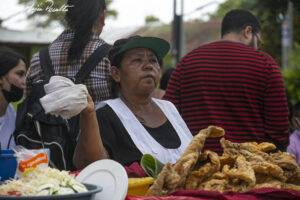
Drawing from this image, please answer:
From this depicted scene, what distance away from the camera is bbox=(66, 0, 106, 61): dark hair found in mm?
2223

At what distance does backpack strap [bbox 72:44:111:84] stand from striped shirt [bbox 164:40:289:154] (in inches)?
35.7

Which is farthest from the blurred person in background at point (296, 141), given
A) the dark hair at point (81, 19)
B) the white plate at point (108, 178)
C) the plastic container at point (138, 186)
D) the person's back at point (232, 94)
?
the white plate at point (108, 178)

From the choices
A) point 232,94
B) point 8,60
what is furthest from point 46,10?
point 8,60

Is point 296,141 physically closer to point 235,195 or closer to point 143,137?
point 143,137

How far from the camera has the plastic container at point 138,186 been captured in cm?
161

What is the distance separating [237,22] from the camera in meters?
3.58

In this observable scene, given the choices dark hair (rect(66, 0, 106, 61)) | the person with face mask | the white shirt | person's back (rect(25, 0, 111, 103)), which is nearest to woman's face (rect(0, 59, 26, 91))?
the person with face mask

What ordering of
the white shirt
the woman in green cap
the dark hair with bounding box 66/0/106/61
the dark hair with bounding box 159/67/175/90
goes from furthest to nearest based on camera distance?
the dark hair with bounding box 159/67/175/90, the white shirt, the dark hair with bounding box 66/0/106/61, the woman in green cap

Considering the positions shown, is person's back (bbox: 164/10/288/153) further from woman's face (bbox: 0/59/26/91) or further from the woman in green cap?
woman's face (bbox: 0/59/26/91)

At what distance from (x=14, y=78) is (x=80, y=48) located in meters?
1.30

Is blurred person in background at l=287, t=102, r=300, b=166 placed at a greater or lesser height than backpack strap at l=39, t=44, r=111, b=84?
lesser

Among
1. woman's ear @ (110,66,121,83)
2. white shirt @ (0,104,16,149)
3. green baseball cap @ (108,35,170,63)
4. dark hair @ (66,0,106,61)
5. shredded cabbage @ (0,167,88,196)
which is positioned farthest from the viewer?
white shirt @ (0,104,16,149)

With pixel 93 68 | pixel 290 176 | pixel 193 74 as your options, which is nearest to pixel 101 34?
pixel 93 68

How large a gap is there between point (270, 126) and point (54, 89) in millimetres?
2130
